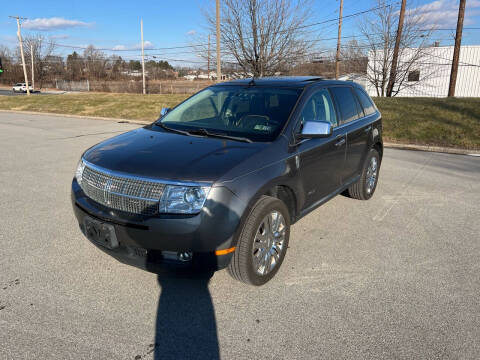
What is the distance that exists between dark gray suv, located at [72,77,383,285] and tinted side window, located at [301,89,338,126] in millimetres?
13

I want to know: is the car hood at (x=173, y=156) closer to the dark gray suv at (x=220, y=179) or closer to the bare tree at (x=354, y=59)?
the dark gray suv at (x=220, y=179)

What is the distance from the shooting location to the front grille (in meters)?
2.71

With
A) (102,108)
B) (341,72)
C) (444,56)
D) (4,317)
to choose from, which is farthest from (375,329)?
(444,56)

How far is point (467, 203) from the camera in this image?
553 centimetres

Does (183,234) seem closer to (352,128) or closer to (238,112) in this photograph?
(238,112)

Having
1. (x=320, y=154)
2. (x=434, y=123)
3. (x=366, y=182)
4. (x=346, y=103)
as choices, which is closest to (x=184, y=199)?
(x=320, y=154)

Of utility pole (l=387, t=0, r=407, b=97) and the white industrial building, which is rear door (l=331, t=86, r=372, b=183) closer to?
utility pole (l=387, t=0, r=407, b=97)

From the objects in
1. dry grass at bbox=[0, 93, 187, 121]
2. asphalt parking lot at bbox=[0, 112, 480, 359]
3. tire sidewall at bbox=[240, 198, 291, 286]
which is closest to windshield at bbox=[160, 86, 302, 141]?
tire sidewall at bbox=[240, 198, 291, 286]

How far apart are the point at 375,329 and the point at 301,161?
160 cm

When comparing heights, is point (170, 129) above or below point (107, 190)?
above

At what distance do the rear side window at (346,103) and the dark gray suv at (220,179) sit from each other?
0.08 meters

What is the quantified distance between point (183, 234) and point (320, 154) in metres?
1.93

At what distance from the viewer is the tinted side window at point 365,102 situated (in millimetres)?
5298

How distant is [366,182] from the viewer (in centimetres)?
543
